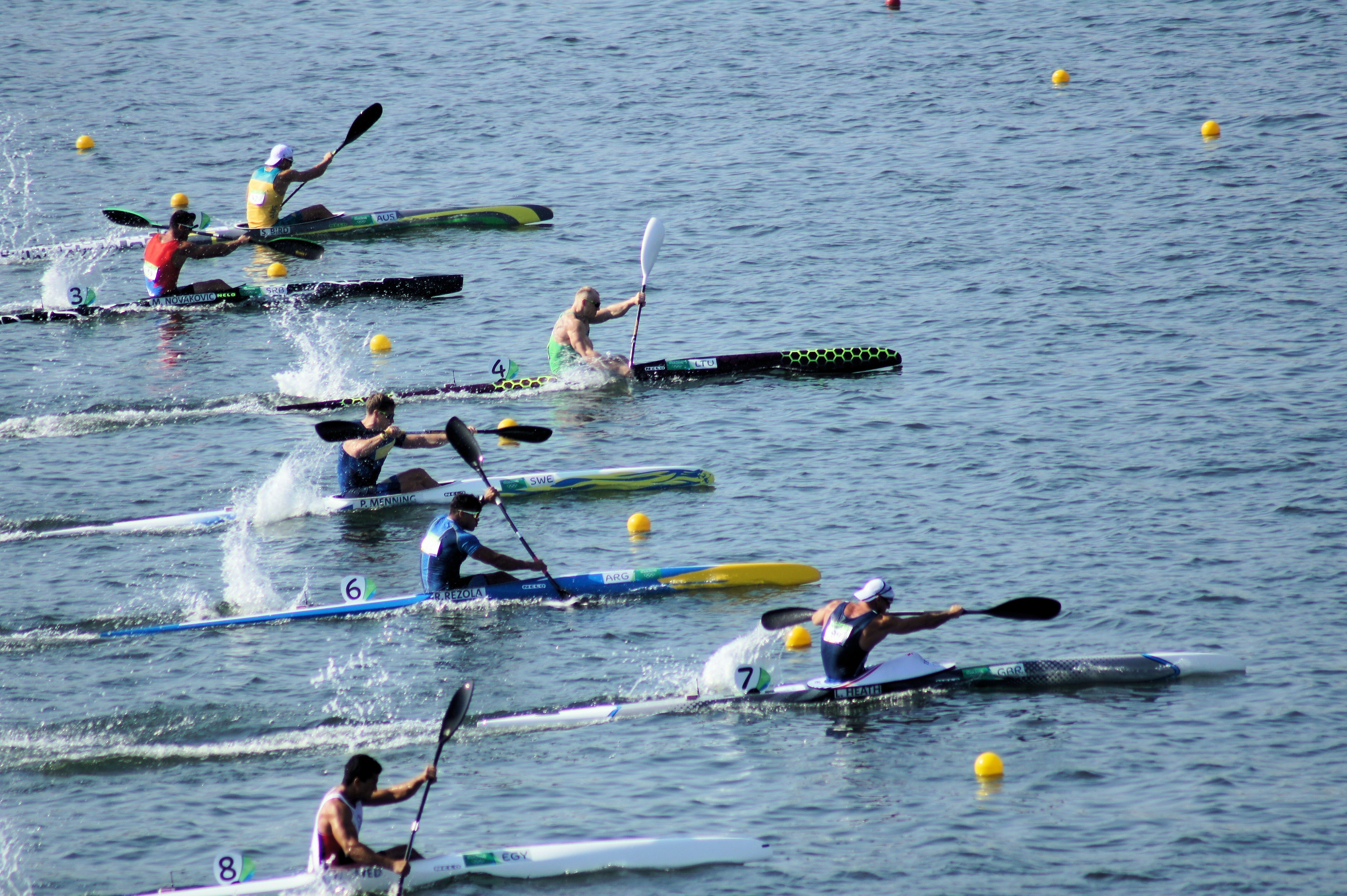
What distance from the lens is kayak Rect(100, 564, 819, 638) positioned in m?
13.4

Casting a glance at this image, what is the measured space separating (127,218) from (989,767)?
16.1 m

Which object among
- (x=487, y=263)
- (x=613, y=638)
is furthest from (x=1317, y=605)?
(x=487, y=263)

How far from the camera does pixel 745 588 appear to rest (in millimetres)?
13672

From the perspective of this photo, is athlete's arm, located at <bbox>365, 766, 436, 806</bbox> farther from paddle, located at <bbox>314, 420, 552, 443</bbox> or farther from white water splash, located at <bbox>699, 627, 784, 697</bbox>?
paddle, located at <bbox>314, 420, 552, 443</bbox>

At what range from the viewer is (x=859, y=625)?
11.6 m

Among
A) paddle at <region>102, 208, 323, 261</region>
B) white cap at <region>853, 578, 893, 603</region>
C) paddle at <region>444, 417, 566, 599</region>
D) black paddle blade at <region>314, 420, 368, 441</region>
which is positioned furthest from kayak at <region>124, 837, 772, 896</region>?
paddle at <region>102, 208, 323, 261</region>

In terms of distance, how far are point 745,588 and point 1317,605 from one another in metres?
4.74

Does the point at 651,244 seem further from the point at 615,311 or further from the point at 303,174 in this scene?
the point at 303,174

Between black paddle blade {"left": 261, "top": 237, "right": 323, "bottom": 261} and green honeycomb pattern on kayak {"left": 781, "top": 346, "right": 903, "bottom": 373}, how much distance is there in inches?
286

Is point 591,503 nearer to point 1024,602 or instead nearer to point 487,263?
point 1024,602

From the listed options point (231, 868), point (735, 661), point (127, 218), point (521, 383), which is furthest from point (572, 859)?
point (127, 218)

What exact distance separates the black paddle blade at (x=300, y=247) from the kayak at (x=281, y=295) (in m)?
0.41

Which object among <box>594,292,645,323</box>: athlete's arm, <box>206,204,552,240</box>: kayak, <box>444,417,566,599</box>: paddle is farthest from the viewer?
<box>206,204,552,240</box>: kayak

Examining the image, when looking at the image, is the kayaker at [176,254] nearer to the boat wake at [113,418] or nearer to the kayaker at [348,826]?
the boat wake at [113,418]
